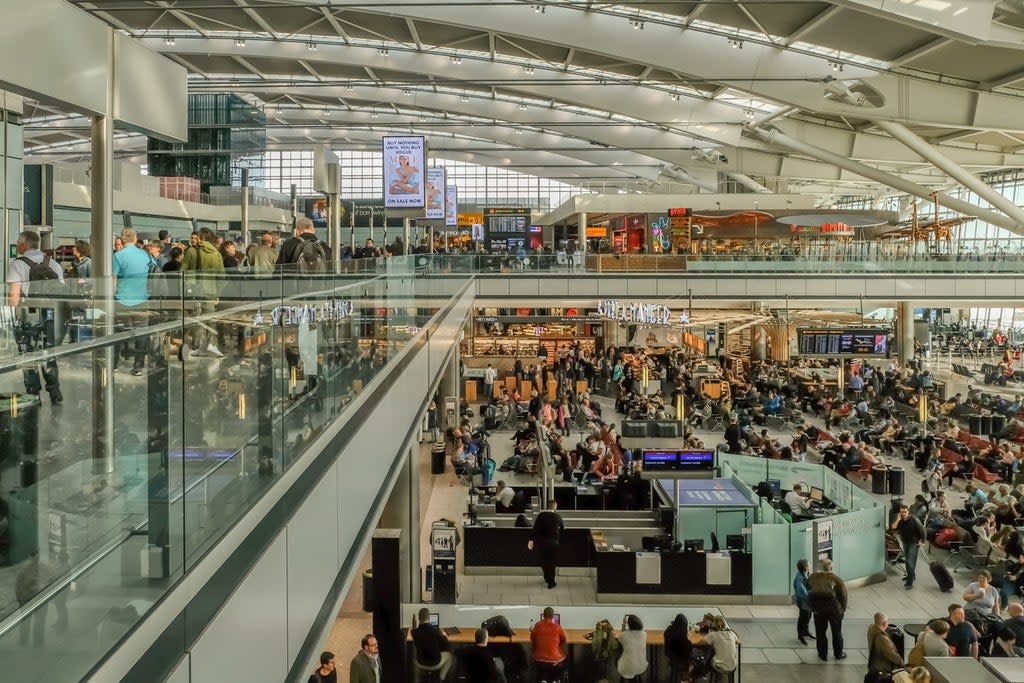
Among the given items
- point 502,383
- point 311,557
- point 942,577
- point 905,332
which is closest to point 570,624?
point 942,577

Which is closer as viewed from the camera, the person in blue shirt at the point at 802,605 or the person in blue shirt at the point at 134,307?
the person in blue shirt at the point at 134,307

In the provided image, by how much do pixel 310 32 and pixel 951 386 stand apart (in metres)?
25.3

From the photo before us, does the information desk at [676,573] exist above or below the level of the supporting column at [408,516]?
below

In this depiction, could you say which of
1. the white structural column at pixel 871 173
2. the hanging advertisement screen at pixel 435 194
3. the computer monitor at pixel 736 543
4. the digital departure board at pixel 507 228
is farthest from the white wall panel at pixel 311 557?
A: the digital departure board at pixel 507 228

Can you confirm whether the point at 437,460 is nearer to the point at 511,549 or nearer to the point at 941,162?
the point at 511,549

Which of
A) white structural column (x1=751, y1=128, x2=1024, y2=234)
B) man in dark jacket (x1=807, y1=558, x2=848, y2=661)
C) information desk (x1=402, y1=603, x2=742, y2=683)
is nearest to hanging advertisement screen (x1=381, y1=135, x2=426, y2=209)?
information desk (x1=402, y1=603, x2=742, y2=683)

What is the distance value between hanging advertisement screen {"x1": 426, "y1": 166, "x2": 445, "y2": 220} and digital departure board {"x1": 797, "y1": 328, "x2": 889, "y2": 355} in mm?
10626

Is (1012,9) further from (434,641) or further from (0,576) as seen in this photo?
(0,576)

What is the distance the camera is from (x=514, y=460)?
2084 centimetres

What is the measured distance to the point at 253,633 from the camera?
152 inches

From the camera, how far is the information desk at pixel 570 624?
10.3 metres

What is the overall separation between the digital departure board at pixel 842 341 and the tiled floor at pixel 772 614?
10.6m

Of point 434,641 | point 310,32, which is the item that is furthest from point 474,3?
point 434,641

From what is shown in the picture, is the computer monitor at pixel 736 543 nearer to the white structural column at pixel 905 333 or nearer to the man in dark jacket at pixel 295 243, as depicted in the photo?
the man in dark jacket at pixel 295 243
